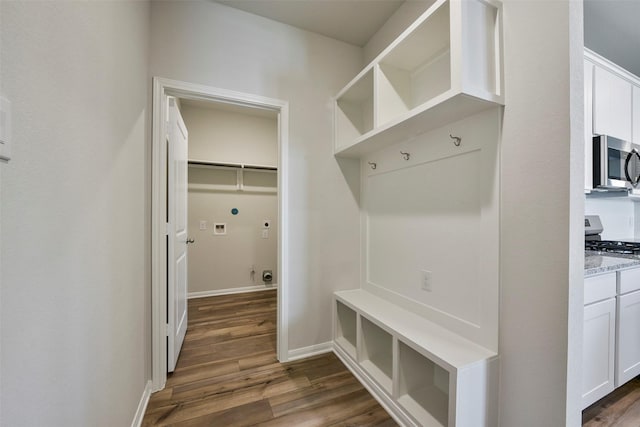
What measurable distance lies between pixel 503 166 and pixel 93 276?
1.81 meters

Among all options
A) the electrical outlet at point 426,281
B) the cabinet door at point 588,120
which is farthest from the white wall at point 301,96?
the cabinet door at point 588,120

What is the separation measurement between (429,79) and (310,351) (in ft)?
7.54

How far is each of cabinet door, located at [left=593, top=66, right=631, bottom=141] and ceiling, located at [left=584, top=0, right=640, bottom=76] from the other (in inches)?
15.5

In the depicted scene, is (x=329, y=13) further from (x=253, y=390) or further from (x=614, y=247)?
(x=614, y=247)

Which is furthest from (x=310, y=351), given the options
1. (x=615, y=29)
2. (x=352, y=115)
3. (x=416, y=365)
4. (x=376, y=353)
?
(x=615, y=29)

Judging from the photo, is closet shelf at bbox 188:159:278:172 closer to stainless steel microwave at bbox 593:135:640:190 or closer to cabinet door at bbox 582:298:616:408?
stainless steel microwave at bbox 593:135:640:190

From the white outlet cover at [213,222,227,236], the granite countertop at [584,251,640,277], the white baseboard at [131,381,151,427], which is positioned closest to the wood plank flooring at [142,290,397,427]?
the white baseboard at [131,381,151,427]

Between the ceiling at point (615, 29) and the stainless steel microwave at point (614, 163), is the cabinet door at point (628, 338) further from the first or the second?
the ceiling at point (615, 29)

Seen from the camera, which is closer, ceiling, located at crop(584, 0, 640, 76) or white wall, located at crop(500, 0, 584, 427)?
white wall, located at crop(500, 0, 584, 427)

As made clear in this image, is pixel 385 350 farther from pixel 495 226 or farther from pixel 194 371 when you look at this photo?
pixel 194 371

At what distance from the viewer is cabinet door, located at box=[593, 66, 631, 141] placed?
1798mm

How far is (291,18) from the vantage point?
2059 mm

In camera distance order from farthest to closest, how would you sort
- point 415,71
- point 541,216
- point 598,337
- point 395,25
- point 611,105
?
point 395,25
point 611,105
point 415,71
point 598,337
point 541,216

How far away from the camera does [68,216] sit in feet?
2.57
